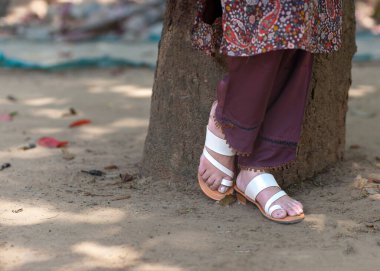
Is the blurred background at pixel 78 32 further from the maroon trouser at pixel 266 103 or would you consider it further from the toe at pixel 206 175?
the maroon trouser at pixel 266 103

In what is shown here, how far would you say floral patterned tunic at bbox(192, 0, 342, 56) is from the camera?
2.50 meters

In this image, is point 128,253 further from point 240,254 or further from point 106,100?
point 106,100

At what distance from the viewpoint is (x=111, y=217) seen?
279 centimetres

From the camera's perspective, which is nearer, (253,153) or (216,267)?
(216,267)

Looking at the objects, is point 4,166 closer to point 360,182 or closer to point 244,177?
point 244,177

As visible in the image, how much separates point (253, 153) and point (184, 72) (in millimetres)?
472

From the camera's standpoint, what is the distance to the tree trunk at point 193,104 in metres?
2.98

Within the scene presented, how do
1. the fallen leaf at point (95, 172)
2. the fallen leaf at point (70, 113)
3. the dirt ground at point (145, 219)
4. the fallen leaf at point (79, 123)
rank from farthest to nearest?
the fallen leaf at point (70, 113), the fallen leaf at point (79, 123), the fallen leaf at point (95, 172), the dirt ground at point (145, 219)

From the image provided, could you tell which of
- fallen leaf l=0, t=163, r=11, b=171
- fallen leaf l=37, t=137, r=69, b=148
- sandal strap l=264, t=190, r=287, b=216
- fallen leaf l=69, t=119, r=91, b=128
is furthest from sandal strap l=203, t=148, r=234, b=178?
fallen leaf l=69, t=119, r=91, b=128

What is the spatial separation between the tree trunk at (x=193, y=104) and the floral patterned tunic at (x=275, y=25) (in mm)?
319

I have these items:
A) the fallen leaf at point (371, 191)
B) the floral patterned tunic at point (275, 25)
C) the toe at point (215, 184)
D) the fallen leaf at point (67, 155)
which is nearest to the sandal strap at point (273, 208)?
the toe at point (215, 184)

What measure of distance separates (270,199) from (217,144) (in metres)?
0.30

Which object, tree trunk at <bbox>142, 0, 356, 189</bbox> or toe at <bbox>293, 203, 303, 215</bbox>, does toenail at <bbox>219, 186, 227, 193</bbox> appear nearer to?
tree trunk at <bbox>142, 0, 356, 189</bbox>

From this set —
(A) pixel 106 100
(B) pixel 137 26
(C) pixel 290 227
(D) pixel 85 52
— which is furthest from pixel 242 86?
(B) pixel 137 26
